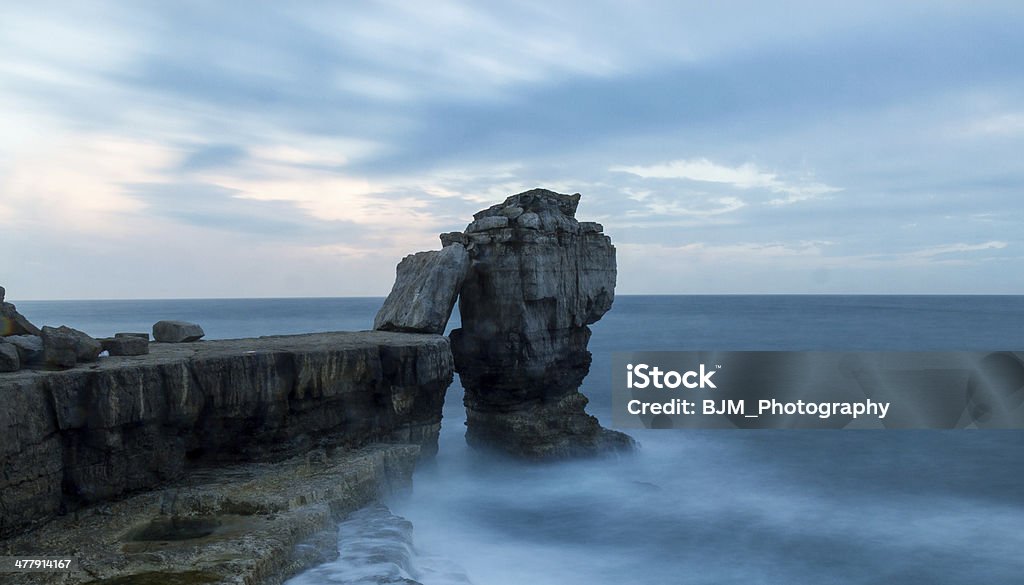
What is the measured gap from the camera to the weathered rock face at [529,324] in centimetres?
2264

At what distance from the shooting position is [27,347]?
12836mm

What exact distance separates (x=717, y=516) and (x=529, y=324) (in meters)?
7.78

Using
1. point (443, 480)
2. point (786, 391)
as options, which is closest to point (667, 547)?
point (443, 480)

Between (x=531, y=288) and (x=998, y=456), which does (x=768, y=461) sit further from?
(x=531, y=288)

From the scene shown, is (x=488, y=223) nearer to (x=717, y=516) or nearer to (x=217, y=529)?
(x=717, y=516)

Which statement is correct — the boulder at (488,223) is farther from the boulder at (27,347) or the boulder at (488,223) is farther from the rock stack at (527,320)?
the boulder at (27,347)

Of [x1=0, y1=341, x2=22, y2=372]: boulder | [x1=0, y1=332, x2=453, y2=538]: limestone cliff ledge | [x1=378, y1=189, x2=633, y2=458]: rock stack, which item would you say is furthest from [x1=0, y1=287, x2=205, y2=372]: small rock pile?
[x1=378, y1=189, x2=633, y2=458]: rock stack

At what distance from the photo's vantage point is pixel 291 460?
51.5 feet

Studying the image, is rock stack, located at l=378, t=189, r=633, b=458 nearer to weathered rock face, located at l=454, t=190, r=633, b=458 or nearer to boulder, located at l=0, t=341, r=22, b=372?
weathered rock face, located at l=454, t=190, r=633, b=458

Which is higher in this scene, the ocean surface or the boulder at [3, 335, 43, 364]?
the boulder at [3, 335, 43, 364]

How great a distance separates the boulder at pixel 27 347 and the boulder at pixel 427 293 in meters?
9.60

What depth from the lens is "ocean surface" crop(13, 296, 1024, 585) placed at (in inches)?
604

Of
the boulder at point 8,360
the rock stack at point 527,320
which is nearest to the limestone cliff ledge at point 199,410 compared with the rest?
the boulder at point 8,360

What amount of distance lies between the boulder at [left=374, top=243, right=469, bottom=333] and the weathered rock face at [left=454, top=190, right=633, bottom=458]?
4.17ft
